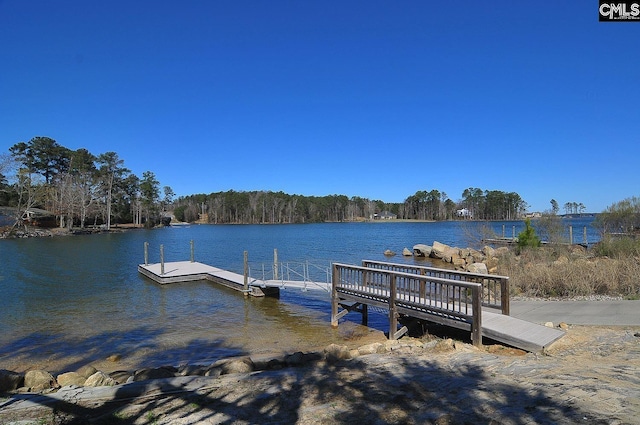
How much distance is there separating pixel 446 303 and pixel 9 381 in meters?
8.54

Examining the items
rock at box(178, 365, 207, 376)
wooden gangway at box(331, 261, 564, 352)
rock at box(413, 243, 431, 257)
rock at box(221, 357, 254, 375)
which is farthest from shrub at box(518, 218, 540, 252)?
rock at box(178, 365, 207, 376)

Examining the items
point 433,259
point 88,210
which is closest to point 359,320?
point 433,259

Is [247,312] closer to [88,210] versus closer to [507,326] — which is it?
[507,326]

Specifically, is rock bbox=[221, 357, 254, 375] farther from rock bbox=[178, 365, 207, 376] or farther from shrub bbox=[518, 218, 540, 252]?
shrub bbox=[518, 218, 540, 252]

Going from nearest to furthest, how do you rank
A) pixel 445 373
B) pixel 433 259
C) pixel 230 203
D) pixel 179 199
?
1. pixel 445 373
2. pixel 433 259
3. pixel 230 203
4. pixel 179 199

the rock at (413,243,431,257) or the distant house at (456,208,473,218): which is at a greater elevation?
the distant house at (456,208,473,218)

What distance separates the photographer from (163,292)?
19.1 metres

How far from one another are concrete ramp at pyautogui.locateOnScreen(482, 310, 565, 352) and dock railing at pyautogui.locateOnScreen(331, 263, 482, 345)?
31cm

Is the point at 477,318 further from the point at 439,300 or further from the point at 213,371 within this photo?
the point at 213,371

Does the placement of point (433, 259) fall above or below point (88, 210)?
below

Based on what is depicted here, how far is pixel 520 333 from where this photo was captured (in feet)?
24.0

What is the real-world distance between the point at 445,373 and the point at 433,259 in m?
28.8

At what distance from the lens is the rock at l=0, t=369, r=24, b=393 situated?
637 cm

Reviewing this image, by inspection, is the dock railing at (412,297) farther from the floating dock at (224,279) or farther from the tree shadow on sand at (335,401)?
the tree shadow on sand at (335,401)
